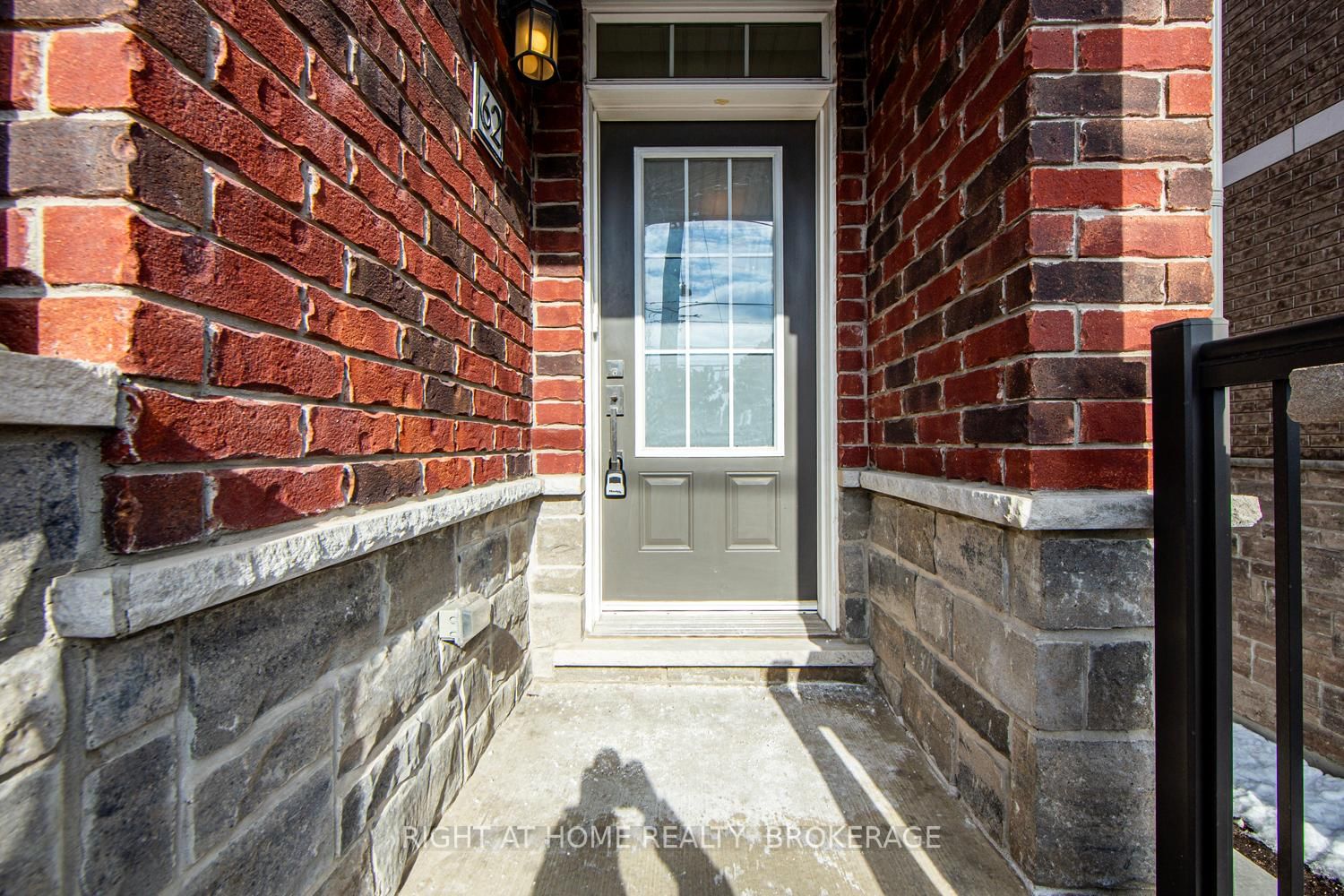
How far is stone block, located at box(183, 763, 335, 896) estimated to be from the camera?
2.87 feet

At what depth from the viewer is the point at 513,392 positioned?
218 centimetres

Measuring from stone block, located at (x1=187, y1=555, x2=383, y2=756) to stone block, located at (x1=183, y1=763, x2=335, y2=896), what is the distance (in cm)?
17

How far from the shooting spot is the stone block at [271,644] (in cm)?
85

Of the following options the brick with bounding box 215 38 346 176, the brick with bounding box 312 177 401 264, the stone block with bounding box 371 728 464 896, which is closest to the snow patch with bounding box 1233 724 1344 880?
the stone block with bounding box 371 728 464 896

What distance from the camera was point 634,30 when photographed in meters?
2.54

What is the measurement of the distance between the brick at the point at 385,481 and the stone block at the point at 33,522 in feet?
1.64

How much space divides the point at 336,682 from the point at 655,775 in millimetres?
1011

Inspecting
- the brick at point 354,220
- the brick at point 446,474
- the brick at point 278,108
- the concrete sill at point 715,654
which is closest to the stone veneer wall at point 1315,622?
the concrete sill at point 715,654

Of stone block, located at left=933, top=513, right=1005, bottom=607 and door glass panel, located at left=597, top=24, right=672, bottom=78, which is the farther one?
door glass panel, located at left=597, top=24, right=672, bottom=78

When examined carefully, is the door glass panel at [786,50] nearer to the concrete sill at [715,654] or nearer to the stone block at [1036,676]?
the stone block at [1036,676]

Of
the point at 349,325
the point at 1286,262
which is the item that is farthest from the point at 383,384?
the point at 1286,262

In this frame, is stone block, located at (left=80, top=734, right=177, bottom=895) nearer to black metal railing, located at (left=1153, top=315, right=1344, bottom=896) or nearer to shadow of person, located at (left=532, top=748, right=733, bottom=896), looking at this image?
shadow of person, located at (left=532, top=748, right=733, bottom=896)

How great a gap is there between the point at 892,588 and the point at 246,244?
2135 mm

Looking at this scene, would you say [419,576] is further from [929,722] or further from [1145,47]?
[1145,47]
